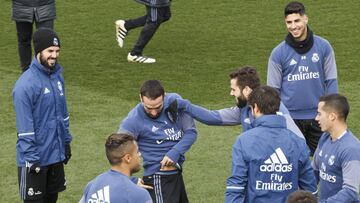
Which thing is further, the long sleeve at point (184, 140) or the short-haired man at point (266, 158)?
the long sleeve at point (184, 140)

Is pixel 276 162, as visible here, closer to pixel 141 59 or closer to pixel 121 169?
pixel 121 169

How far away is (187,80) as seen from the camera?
1371 centimetres

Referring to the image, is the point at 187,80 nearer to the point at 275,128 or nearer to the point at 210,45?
the point at 210,45

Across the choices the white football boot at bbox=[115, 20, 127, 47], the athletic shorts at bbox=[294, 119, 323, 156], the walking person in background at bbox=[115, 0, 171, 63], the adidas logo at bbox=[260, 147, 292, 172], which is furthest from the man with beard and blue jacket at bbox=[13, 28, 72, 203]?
the white football boot at bbox=[115, 20, 127, 47]

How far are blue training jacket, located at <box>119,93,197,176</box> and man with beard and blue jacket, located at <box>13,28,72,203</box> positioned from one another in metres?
0.67

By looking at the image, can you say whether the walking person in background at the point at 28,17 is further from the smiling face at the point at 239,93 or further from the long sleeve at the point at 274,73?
the smiling face at the point at 239,93

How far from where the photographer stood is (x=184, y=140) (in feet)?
28.0

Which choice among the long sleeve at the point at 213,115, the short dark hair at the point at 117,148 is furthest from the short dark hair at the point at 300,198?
the long sleeve at the point at 213,115

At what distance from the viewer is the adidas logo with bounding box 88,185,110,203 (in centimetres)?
654

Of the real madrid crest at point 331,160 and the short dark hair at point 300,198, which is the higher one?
the short dark hair at point 300,198

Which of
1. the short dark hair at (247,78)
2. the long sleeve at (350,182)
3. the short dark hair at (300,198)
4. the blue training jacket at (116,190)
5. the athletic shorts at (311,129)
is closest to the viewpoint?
the short dark hair at (300,198)

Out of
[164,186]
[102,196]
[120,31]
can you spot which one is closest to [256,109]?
[102,196]

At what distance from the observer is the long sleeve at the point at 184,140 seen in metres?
8.45

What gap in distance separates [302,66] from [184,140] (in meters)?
1.77
